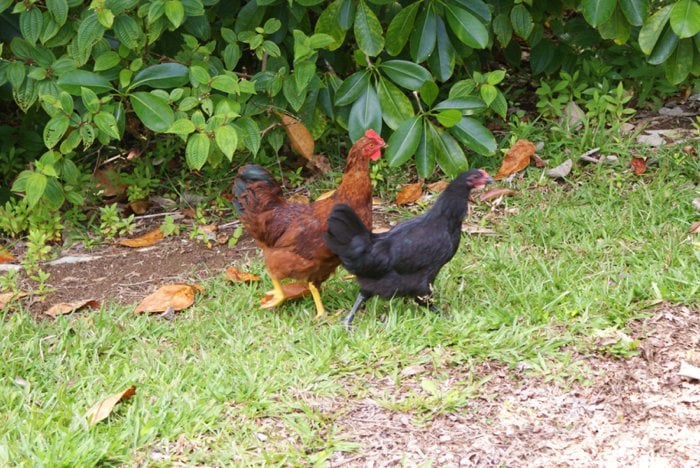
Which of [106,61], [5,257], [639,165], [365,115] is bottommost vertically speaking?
[5,257]

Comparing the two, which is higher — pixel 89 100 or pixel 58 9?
pixel 58 9

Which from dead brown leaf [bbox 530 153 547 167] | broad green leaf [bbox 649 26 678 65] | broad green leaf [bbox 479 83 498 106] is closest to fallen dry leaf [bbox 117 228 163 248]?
broad green leaf [bbox 479 83 498 106]

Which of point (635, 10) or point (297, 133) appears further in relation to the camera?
point (297, 133)

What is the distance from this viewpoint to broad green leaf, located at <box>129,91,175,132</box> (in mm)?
5234

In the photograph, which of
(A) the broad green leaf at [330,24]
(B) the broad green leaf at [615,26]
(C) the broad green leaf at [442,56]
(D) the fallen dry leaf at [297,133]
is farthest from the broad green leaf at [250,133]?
(B) the broad green leaf at [615,26]

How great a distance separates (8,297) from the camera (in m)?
5.18

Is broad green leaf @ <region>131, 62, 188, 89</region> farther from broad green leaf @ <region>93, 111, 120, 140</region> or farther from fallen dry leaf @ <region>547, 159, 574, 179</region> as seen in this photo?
fallen dry leaf @ <region>547, 159, 574, 179</region>

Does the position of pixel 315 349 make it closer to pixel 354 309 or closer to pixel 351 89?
pixel 354 309

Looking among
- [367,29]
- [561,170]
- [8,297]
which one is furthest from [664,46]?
[8,297]

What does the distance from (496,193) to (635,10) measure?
140cm

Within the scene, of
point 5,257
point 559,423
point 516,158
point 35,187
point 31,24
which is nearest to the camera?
point 559,423

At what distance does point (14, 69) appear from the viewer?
5402mm

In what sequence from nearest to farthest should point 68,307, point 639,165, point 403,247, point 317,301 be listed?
point 403,247 < point 317,301 < point 68,307 < point 639,165

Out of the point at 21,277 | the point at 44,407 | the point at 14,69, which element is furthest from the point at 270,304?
the point at 14,69
